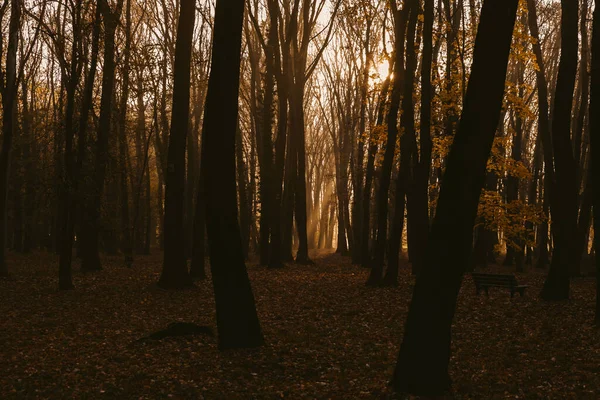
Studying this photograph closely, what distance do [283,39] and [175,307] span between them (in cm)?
1541

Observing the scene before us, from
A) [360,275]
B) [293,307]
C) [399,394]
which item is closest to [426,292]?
[399,394]

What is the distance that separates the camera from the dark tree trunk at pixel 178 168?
16.2m

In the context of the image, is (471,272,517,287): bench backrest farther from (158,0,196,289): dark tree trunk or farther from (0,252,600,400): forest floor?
(158,0,196,289): dark tree trunk

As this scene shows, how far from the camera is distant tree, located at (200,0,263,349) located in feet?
29.1

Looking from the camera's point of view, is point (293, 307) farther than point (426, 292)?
Yes

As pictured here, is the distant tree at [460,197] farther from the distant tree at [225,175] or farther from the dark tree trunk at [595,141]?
the dark tree trunk at [595,141]

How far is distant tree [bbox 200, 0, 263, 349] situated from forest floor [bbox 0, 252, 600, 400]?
737 mm

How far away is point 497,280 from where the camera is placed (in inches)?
588

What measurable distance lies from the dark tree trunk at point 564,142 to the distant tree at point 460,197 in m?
8.81

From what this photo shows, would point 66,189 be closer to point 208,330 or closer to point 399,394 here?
point 208,330

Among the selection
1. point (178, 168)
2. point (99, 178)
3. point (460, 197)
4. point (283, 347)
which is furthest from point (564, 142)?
point (99, 178)

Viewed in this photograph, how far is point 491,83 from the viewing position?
6609 mm

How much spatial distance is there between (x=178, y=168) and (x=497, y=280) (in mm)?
8798

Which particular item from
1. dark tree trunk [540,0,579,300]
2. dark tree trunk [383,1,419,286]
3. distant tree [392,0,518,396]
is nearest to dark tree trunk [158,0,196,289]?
dark tree trunk [383,1,419,286]
